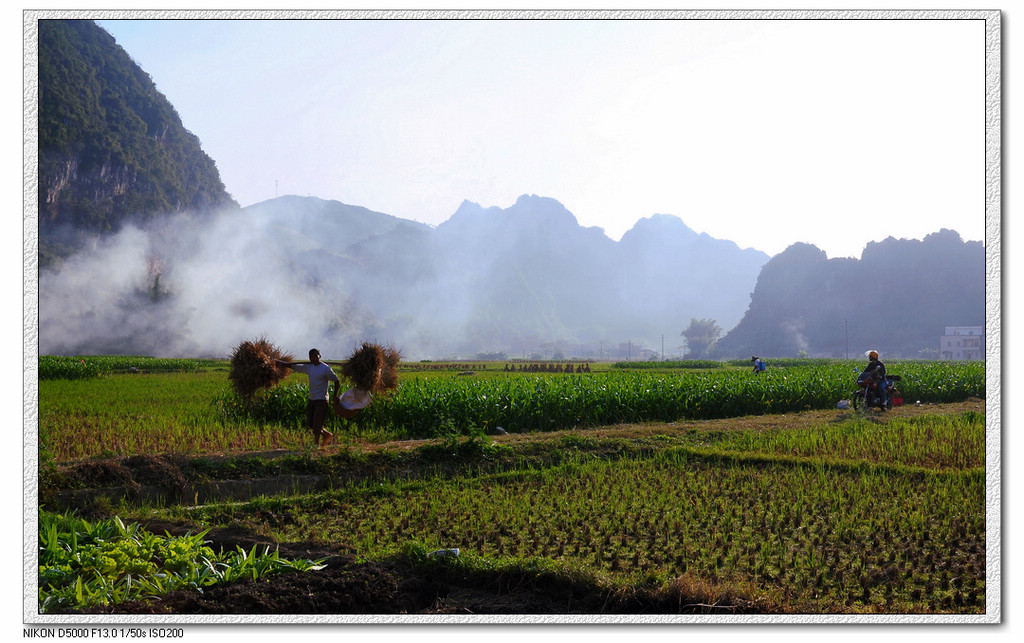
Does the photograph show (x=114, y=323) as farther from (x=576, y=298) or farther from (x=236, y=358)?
(x=576, y=298)

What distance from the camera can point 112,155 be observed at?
4969 cm

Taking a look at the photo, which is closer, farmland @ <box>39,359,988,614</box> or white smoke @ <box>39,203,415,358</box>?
farmland @ <box>39,359,988,614</box>

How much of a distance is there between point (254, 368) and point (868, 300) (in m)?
51.8

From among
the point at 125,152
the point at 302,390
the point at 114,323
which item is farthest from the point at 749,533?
the point at 125,152

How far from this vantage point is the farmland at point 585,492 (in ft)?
15.2

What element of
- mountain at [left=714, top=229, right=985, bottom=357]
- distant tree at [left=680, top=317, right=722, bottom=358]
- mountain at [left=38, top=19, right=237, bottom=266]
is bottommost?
distant tree at [left=680, top=317, right=722, bottom=358]

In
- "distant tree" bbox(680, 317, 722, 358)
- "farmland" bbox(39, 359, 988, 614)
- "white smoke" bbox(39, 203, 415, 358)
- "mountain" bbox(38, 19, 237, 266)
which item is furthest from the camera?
"distant tree" bbox(680, 317, 722, 358)

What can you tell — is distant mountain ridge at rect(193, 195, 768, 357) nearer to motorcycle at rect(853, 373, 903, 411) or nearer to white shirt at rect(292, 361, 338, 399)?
motorcycle at rect(853, 373, 903, 411)

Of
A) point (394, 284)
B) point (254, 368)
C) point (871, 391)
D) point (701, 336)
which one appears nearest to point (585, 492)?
point (254, 368)

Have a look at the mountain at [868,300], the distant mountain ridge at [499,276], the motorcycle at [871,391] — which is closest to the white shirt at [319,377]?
the mountain at [868,300]

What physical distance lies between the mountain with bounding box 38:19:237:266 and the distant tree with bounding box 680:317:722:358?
7728 centimetres

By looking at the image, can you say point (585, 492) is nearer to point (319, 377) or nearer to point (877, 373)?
point (319, 377)

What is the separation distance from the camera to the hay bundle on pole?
33.0 feet

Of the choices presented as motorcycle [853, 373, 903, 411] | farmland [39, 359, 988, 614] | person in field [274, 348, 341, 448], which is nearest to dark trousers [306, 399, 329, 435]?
person in field [274, 348, 341, 448]
